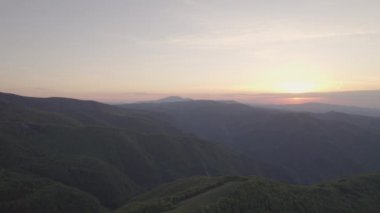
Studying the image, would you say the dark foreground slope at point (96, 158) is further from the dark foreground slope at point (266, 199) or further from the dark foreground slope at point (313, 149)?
the dark foreground slope at point (313, 149)

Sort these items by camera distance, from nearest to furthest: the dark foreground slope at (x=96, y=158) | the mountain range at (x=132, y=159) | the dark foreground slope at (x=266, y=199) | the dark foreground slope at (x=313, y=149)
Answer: the dark foreground slope at (x=266, y=199)
the mountain range at (x=132, y=159)
the dark foreground slope at (x=96, y=158)
the dark foreground slope at (x=313, y=149)

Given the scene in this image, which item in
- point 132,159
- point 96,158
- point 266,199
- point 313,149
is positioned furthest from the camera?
point 313,149

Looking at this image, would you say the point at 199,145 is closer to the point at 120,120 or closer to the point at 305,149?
the point at 120,120

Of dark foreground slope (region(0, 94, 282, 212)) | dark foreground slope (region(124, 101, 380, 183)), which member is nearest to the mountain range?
dark foreground slope (region(0, 94, 282, 212))

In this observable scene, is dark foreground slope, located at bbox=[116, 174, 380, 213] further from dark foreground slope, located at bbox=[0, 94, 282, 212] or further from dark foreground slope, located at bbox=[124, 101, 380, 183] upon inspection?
dark foreground slope, located at bbox=[124, 101, 380, 183]

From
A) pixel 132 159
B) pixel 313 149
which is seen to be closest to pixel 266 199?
pixel 132 159

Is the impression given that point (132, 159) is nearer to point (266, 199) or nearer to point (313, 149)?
point (266, 199)

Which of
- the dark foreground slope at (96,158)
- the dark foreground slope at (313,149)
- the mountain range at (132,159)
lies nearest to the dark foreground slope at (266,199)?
the mountain range at (132,159)
